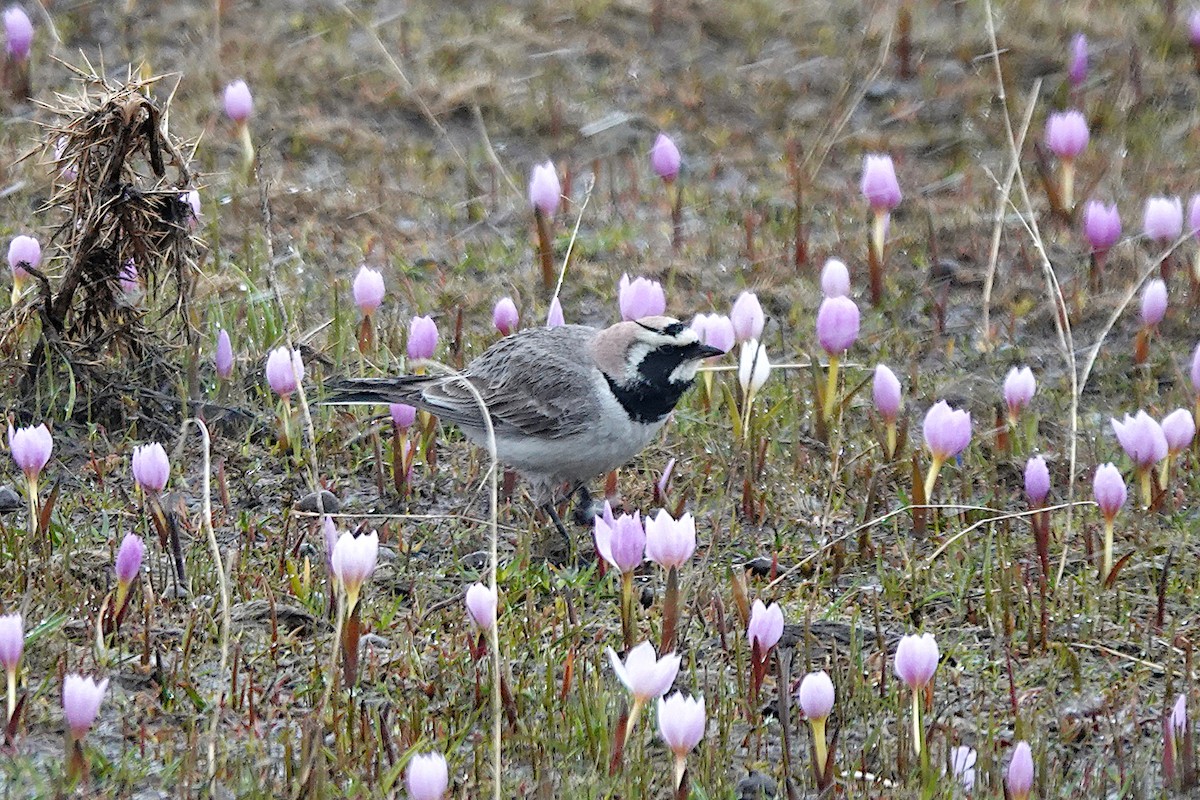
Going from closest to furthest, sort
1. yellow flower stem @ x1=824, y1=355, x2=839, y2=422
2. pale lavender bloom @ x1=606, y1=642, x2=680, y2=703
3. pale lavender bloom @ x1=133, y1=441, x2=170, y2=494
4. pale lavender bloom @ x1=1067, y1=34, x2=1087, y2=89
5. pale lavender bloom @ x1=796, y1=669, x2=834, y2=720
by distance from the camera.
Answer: pale lavender bloom @ x1=606, y1=642, x2=680, y2=703
pale lavender bloom @ x1=796, y1=669, x2=834, y2=720
pale lavender bloom @ x1=133, y1=441, x2=170, y2=494
yellow flower stem @ x1=824, y1=355, x2=839, y2=422
pale lavender bloom @ x1=1067, y1=34, x2=1087, y2=89

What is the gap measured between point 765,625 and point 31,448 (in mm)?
2183

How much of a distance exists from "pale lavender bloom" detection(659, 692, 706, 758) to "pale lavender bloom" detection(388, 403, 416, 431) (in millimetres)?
2298

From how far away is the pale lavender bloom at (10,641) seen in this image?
377cm

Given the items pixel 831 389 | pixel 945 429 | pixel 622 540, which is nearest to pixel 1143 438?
pixel 945 429

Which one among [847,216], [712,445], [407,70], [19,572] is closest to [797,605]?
[712,445]

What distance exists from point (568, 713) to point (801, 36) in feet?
20.3

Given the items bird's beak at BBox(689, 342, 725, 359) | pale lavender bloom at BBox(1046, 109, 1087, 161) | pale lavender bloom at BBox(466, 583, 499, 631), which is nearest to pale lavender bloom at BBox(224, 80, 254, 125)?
bird's beak at BBox(689, 342, 725, 359)

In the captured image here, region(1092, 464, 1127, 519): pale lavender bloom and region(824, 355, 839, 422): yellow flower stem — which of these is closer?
region(1092, 464, 1127, 519): pale lavender bloom

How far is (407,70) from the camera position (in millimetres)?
9234

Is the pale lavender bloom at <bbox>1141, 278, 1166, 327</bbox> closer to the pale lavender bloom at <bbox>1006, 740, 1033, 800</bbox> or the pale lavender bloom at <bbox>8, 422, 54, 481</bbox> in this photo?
the pale lavender bloom at <bbox>1006, 740, 1033, 800</bbox>

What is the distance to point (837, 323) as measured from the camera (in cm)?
556

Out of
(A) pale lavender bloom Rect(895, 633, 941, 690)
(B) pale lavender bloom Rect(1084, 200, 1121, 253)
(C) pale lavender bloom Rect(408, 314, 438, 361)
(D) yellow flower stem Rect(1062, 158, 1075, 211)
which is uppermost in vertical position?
(D) yellow flower stem Rect(1062, 158, 1075, 211)

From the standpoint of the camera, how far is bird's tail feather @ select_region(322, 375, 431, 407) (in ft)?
18.6

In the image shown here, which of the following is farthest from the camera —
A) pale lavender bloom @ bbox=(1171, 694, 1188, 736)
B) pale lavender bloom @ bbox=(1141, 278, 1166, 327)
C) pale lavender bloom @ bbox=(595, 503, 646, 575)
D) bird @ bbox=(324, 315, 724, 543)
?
pale lavender bloom @ bbox=(1141, 278, 1166, 327)
